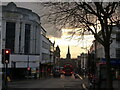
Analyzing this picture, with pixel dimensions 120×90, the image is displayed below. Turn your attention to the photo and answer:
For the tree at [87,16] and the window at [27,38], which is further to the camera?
the window at [27,38]

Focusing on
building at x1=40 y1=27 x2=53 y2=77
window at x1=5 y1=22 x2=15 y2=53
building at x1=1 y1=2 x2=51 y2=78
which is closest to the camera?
building at x1=1 y1=2 x2=51 y2=78

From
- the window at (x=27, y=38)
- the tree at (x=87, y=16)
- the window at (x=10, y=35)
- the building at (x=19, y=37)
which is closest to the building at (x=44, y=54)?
the building at (x=19, y=37)

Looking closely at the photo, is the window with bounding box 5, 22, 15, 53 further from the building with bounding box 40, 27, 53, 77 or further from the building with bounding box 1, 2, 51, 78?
the building with bounding box 40, 27, 53, 77

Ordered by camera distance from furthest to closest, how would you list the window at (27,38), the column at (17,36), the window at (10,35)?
the window at (27,38) < the column at (17,36) < the window at (10,35)

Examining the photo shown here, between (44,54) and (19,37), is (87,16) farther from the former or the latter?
(44,54)

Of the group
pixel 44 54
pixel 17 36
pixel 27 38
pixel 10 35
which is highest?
pixel 10 35

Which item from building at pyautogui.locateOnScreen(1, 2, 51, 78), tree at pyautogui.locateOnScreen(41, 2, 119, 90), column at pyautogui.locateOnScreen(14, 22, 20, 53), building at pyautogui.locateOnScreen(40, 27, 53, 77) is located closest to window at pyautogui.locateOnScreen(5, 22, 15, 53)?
building at pyautogui.locateOnScreen(1, 2, 51, 78)

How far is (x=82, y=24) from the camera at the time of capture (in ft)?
67.3

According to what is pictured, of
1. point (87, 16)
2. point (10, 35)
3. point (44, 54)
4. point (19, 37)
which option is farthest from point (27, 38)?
point (87, 16)

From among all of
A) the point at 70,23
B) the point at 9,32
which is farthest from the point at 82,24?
the point at 9,32

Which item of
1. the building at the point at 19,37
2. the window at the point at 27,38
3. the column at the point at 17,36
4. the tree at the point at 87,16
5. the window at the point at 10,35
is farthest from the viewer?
the window at the point at 27,38

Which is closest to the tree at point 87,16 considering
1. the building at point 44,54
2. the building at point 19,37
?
the building at point 19,37

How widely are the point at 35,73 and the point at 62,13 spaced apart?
50319 millimetres

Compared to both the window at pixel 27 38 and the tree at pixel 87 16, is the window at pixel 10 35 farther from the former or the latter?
the tree at pixel 87 16
